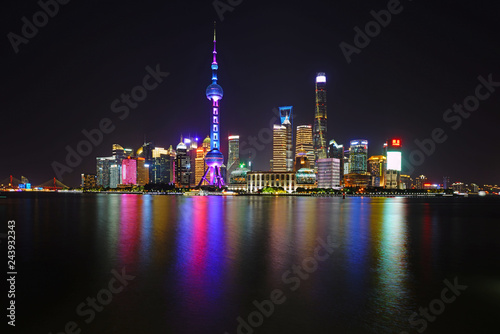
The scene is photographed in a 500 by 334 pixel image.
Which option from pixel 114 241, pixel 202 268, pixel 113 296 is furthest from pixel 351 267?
pixel 114 241

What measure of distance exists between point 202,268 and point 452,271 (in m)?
17.8

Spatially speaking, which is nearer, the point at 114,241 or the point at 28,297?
the point at 28,297

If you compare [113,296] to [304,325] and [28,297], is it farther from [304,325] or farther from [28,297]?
[304,325]

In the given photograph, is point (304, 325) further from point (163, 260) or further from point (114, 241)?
point (114, 241)

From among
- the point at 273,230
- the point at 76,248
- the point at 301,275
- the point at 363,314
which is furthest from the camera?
the point at 273,230

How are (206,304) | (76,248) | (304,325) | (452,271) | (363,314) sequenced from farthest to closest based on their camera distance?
(76,248)
(452,271)
(206,304)
(363,314)
(304,325)

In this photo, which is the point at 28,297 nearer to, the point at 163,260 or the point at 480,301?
the point at 163,260

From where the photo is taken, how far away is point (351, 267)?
25.1 meters

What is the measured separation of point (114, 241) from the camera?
36594 mm

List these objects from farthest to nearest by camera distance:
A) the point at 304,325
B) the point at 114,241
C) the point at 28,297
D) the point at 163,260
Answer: the point at 114,241 < the point at 163,260 < the point at 28,297 < the point at 304,325

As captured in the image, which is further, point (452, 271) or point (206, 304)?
point (452, 271)

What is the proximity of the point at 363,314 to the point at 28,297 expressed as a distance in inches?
675

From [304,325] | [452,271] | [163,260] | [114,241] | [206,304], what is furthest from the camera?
[114,241]

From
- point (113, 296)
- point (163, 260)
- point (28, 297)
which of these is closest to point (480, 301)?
point (113, 296)
